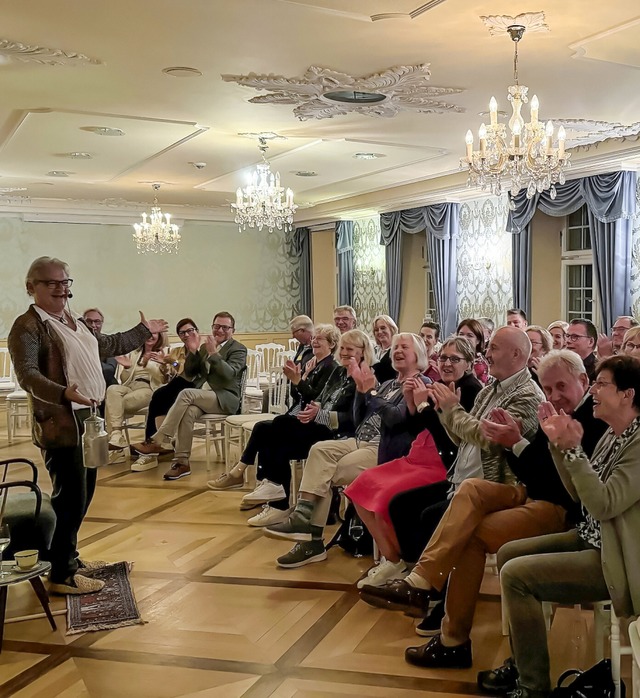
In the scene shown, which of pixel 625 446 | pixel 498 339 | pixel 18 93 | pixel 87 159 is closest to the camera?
pixel 625 446

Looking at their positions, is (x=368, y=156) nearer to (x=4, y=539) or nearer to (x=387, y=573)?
(x=387, y=573)

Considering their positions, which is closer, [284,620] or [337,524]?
[284,620]

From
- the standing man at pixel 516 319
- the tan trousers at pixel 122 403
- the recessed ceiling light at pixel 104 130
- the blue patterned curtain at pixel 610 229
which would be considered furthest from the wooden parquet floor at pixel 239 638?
the blue patterned curtain at pixel 610 229

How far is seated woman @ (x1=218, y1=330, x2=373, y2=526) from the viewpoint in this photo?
14.9 ft

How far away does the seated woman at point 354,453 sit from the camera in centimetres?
384

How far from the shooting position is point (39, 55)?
14.0ft

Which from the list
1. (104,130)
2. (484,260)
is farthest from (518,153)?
(484,260)

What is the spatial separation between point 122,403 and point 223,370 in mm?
1249

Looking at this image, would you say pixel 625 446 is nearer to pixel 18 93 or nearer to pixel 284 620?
pixel 284 620

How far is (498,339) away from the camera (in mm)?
3201

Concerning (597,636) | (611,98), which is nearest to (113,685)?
(597,636)

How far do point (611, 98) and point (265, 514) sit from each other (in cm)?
371

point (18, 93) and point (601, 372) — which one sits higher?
point (18, 93)

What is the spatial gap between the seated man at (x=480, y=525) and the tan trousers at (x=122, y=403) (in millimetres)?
4498
